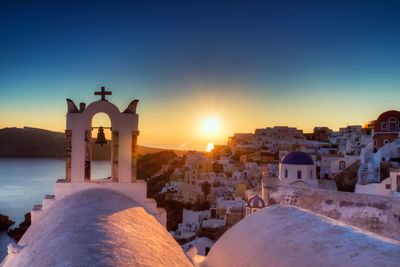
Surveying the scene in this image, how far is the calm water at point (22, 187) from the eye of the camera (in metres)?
32.2

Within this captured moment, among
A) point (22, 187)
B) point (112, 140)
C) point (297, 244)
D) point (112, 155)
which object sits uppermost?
point (112, 140)

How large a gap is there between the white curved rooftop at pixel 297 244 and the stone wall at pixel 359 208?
3.61m

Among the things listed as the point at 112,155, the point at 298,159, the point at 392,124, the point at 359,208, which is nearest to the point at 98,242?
the point at 112,155

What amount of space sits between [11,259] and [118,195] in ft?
5.09

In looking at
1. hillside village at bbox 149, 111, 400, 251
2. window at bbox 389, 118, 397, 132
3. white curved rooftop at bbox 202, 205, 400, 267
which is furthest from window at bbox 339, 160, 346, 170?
white curved rooftop at bbox 202, 205, 400, 267

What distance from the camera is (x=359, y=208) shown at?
19.6 feet

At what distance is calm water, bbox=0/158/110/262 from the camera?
32.2m

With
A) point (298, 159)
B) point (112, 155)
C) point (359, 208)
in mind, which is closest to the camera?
point (112, 155)

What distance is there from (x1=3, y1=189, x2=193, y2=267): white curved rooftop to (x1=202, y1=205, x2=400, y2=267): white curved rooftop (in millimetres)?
702

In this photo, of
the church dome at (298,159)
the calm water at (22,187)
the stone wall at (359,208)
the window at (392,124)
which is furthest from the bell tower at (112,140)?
the window at (392,124)

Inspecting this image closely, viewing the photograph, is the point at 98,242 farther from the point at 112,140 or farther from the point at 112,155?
the point at 112,140

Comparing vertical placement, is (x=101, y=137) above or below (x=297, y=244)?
above

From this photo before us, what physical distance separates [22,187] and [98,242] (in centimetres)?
5170

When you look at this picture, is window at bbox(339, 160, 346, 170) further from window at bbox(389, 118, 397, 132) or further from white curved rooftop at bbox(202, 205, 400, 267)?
white curved rooftop at bbox(202, 205, 400, 267)
